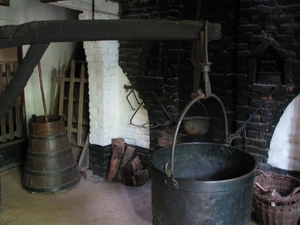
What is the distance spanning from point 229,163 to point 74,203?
200cm

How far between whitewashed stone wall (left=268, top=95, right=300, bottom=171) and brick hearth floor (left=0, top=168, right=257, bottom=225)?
67cm

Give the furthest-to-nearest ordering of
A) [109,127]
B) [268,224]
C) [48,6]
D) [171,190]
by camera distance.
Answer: [48,6] → [109,127] → [268,224] → [171,190]

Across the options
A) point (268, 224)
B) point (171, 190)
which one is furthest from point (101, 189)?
point (171, 190)

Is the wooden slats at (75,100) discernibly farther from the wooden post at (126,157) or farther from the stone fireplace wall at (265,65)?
the stone fireplace wall at (265,65)

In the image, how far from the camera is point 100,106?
3.97m

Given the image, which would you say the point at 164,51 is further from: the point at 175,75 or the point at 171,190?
the point at 171,190

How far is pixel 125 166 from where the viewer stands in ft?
13.0

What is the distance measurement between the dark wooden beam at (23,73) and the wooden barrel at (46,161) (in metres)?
1.56

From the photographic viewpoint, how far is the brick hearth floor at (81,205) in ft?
10.2

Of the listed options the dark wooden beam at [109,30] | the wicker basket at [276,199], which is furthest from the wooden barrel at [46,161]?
the wicker basket at [276,199]

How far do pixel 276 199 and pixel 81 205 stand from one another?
1.97 meters

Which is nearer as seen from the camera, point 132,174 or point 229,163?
point 229,163

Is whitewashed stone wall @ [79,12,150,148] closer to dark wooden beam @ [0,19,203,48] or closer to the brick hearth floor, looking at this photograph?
the brick hearth floor

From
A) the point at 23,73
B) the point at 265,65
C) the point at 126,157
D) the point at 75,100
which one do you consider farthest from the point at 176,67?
the point at 23,73
